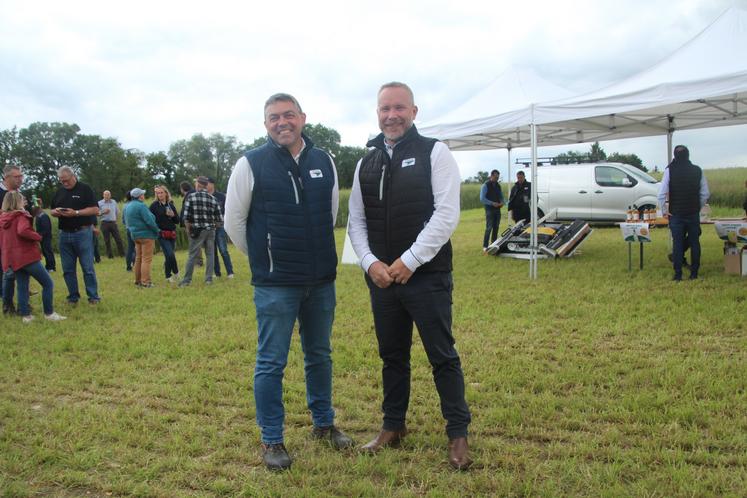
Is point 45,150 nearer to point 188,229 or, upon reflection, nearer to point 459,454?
point 188,229

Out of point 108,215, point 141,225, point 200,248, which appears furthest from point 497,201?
point 108,215

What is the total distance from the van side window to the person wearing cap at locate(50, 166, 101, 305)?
13.8 m

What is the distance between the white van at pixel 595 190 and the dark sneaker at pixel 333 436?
14.7 metres

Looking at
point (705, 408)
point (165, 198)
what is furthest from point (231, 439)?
point (165, 198)

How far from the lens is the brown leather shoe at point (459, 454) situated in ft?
9.61

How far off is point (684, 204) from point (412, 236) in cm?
641

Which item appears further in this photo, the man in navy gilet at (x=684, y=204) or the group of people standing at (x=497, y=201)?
the group of people standing at (x=497, y=201)

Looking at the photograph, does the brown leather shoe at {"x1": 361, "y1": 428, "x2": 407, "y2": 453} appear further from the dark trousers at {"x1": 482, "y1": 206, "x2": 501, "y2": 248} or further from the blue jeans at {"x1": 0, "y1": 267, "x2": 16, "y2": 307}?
the dark trousers at {"x1": 482, "y1": 206, "x2": 501, "y2": 248}

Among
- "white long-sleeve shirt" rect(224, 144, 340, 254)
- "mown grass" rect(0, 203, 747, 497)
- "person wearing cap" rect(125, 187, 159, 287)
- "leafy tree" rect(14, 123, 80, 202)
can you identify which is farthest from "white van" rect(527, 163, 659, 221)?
"leafy tree" rect(14, 123, 80, 202)

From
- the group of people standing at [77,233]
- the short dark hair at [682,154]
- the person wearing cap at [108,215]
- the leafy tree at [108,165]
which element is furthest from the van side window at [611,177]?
the leafy tree at [108,165]

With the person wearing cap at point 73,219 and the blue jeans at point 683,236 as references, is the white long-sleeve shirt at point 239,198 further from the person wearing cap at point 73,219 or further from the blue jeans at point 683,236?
the blue jeans at point 683,236

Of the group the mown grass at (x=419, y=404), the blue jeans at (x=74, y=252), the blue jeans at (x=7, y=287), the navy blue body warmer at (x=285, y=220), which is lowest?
the mown grass at (x=419, y=404)

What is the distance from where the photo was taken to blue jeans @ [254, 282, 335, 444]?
303cm

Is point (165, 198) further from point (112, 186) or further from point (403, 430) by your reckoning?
point (112, 186)
